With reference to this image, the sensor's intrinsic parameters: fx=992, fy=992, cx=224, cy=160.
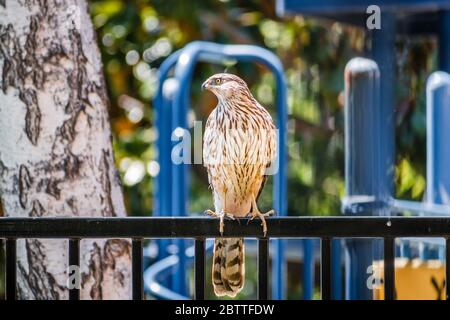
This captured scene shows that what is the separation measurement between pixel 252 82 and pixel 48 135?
4.92 metres

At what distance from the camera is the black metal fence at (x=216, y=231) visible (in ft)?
7.72

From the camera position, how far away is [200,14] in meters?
8.02

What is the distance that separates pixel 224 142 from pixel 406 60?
4.14 metres

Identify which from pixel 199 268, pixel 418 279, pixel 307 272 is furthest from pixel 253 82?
pixel 199 268

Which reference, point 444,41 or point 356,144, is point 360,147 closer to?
point 356,144

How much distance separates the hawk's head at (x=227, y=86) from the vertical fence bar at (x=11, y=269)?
99cm

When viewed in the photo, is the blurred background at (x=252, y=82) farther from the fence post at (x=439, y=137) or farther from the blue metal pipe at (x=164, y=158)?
the fence post at (x=439, y=137)

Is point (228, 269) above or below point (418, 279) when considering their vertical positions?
above

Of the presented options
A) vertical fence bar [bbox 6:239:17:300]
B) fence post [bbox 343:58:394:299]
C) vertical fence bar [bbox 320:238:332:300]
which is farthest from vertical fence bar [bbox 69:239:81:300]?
fence post [bbox 343:58:394:299]

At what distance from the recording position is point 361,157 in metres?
4.55

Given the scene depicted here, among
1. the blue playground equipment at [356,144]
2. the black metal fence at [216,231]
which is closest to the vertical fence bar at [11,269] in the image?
the black metal fence at [216,231]

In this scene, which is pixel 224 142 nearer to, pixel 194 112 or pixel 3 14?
pixel 3 14

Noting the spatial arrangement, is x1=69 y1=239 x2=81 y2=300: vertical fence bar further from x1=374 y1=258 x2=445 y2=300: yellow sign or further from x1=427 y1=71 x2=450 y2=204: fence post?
x1=427 y1=71 x2=450 y2=204: fence post
